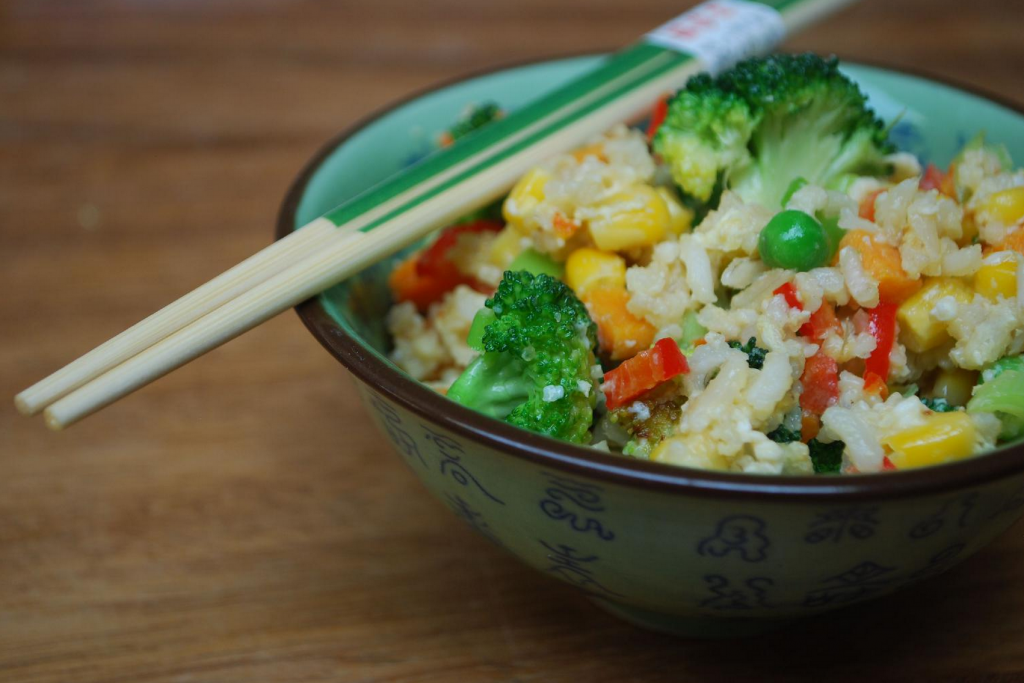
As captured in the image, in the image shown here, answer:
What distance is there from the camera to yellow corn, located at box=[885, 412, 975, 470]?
1.39m

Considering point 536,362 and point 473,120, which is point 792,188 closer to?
point 536,362

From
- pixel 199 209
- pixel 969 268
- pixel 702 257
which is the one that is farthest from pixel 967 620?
pixel 199 209

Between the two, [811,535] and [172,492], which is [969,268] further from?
[172,492]

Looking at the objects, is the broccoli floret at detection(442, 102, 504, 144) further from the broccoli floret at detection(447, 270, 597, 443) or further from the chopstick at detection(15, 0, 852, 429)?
the broccoli floret at detection(447, 270, 597, 443)

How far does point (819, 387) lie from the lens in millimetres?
1587

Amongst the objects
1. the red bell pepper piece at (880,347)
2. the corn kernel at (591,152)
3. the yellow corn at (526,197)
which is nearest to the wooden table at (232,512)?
the red bell pepper piece at (880,347)

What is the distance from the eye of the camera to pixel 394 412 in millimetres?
1512

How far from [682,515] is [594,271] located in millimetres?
635

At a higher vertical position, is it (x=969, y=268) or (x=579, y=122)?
(x=579, y=122)

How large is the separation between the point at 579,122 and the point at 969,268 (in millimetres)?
878

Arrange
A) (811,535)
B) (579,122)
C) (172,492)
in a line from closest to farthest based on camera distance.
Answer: (811,535)
(579,122)
(172,492)

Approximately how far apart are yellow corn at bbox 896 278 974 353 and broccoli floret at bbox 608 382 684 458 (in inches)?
16.3

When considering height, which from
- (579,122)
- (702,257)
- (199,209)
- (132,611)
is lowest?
(132,611)

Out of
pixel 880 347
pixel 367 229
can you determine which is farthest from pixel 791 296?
pixel 367 229
